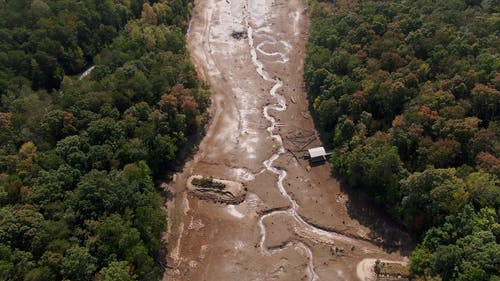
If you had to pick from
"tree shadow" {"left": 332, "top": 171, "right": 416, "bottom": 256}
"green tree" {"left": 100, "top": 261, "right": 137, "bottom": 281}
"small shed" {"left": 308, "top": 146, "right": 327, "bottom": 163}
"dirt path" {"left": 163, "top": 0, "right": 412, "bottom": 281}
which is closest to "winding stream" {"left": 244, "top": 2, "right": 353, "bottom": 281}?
"dirt path" {"left": 163, "top": 0, "right": 412, "bottom": 281}

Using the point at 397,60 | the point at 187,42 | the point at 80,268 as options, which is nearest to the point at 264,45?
the point at 187,42

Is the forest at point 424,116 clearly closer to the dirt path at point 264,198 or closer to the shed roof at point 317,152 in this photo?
the shed roof at point 317,152

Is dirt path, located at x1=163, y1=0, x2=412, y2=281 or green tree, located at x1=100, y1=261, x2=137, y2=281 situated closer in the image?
green tree, located at x1=100, y1=261, x2=137, y2=281

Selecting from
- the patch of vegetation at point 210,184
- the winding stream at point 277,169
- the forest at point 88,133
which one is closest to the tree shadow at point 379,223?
the winding stream at point 277,169

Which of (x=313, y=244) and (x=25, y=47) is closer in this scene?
(x=313, y=244)

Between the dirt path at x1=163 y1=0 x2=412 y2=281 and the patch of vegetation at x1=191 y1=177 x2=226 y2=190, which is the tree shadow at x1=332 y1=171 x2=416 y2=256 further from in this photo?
the patch of vegetation at x1=191 y1=177 x2=226 y2=190

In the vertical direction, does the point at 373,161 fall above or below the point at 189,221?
above

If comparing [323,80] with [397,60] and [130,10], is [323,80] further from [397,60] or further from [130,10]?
[130,10]
